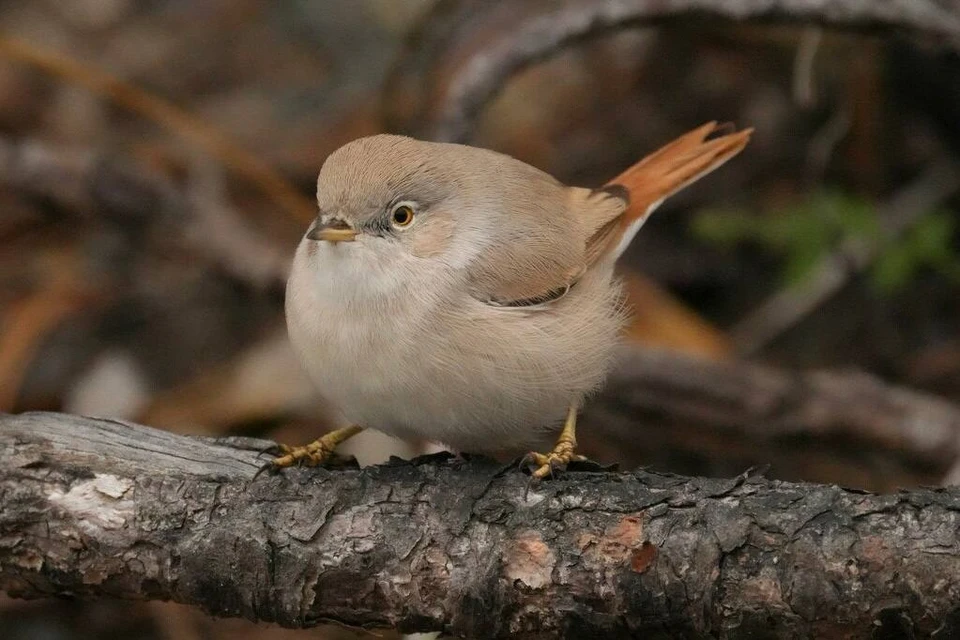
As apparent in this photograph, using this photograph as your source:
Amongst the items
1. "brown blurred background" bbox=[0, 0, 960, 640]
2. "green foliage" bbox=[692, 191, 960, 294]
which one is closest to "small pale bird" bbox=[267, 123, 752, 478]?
"brown blurred background" bbox=[0, 0, 960, 640]

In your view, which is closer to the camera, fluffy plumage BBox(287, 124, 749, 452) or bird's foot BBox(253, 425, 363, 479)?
fluffy plumage BBox(287, 124, 749, 452)

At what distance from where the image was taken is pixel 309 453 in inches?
135

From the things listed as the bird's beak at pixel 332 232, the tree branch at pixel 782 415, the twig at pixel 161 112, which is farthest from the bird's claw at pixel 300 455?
the twig at pixel 161 112

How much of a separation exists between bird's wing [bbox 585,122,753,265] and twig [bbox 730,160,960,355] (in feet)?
5.04

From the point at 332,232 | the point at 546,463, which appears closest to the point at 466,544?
the point at 546,463

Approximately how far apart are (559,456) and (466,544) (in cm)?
53

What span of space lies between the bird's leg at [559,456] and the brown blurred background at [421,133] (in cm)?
149

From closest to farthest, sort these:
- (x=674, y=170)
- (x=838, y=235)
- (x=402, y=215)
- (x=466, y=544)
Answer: (x=466, y=544) → (x=402, y=215) → (x=674, y=170) → (x=838, y=235)

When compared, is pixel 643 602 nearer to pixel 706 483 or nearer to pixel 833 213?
pixel 706 483

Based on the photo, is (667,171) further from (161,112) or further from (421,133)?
(161,112)

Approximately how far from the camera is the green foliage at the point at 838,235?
17.4ft

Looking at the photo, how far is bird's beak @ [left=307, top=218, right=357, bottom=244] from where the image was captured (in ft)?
10.5

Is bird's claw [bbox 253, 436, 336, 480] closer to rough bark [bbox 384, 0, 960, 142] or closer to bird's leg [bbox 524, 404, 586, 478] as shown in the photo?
bird's leg [bbox 524, 404, 586, 478]

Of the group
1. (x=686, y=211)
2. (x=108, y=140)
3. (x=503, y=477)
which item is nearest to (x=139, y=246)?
(x=108, y=140)
